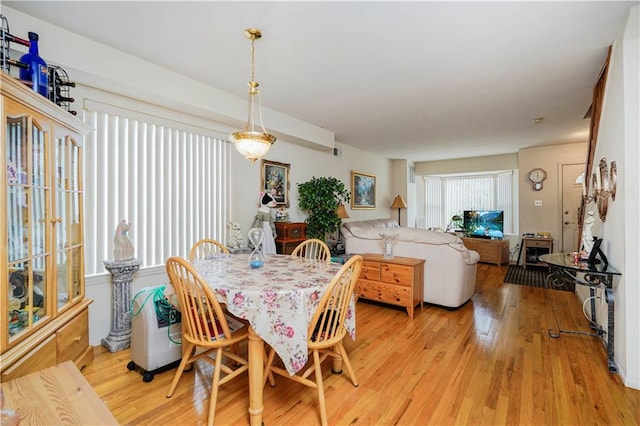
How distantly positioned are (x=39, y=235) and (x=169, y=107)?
1.76 metres

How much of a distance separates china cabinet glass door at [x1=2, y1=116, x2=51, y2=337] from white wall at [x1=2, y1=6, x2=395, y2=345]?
0.84 m

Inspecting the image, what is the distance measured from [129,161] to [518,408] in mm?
3693

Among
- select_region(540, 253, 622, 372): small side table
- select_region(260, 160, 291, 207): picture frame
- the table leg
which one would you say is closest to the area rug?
select_region(540, 253, 622, 372): small side table

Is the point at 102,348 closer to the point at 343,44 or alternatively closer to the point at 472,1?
the point at 343,44

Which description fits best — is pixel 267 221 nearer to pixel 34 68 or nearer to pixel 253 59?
pixel 253 59

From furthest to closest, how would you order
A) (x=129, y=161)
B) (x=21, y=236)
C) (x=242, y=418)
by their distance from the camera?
(x=129, y=161), (x=242, y=418), (x=21, y=236)

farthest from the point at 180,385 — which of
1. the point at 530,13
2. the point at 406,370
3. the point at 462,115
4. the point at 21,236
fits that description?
the point at 462,115

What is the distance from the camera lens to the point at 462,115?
4.11 meters

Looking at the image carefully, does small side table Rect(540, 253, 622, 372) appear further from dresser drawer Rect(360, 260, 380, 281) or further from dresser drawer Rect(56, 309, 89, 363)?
dresser drawer Rect(56, 309, 89, 363)

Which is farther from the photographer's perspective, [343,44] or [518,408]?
[343,44]

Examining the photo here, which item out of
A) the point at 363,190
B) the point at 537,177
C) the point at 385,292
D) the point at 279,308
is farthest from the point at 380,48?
the point at 537,177

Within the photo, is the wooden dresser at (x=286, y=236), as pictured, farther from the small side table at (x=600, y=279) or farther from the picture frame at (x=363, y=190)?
the small side table at (x=600, y=279)

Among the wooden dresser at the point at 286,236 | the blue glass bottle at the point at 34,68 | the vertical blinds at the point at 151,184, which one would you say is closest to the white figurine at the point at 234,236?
the vertical blinds at the point at 151,184

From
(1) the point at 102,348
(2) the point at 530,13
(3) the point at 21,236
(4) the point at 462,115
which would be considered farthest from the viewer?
(4) the point at 462,115
